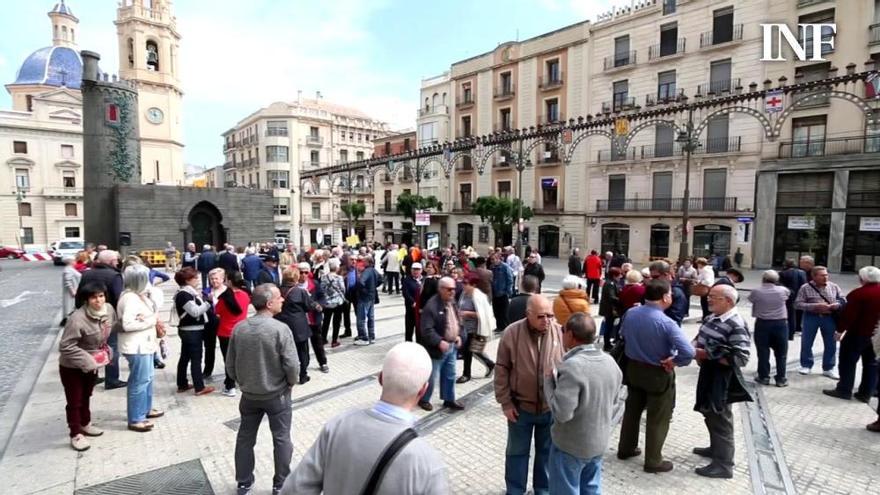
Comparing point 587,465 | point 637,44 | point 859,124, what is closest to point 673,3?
point 637,44

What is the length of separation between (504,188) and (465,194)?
423 cm

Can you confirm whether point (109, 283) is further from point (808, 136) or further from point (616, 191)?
point (808, 136)

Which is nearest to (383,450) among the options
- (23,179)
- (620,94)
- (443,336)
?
(443,336)

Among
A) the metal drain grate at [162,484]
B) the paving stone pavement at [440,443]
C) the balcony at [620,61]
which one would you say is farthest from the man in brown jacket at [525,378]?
the balcony at [620,61]

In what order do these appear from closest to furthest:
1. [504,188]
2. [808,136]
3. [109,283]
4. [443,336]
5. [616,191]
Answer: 1. [443,336]
2. [109,283]
3. [808,136]
4. [616,191]
5. [504,188]

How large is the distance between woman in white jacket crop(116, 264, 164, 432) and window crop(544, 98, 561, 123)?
33032 mm

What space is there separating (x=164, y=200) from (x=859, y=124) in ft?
114

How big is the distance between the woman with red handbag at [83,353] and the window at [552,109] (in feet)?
110

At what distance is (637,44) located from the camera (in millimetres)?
30000

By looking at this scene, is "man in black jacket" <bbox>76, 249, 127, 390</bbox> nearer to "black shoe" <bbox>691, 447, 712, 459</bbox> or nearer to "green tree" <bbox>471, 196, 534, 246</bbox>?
"black shoe" <bbox>691, 447, 712, 459</bbox>

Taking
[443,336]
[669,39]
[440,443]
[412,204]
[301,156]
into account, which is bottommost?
[440,443]

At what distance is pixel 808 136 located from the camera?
945 inches

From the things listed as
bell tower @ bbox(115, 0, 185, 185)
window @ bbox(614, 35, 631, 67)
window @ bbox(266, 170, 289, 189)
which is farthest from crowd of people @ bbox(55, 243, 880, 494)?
window @ bbox(266, 170, 289, 189)

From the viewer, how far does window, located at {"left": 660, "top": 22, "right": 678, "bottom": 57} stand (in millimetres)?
28594
